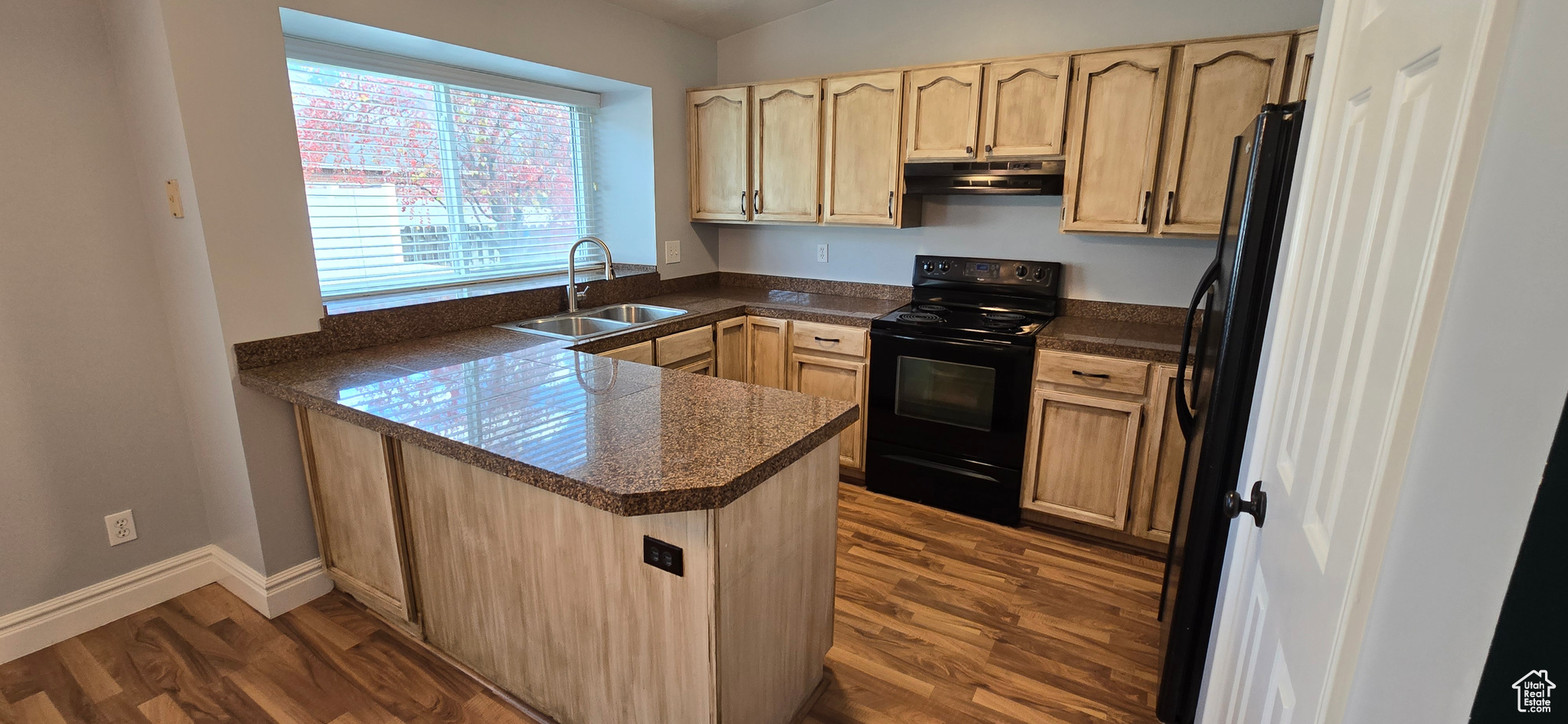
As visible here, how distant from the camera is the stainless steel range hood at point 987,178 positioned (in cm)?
281

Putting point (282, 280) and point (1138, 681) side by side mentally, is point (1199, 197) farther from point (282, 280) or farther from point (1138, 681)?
point (282, 280)

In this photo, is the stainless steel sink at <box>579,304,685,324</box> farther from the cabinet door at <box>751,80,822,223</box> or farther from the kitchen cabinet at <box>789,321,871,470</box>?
the cabinet door at <box>751,80,822,223</box>

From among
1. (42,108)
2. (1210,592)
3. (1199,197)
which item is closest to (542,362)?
(42,108)

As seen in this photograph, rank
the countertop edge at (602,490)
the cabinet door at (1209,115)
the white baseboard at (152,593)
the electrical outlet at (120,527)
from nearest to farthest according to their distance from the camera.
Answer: the countertop edge at (602,490)
the white baseboard at (152,593)
the electrical outlet at (120,527)
the cabinet door at (1209,115)

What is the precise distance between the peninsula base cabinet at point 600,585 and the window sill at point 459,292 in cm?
68

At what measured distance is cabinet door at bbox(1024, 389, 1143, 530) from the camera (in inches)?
105

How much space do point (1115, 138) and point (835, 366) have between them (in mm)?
1550

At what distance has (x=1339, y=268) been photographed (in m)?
0.88

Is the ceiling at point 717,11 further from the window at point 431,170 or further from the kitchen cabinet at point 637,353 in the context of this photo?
the kitchen cabinet at point 637,353

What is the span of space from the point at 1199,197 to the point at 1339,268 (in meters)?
1.95

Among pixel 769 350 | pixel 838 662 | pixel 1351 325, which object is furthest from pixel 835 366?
pixel 1351 325

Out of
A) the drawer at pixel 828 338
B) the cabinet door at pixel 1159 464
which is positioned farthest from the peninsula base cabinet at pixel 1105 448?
the drawer at pixel 828 338

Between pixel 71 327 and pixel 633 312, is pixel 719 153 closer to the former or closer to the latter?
pixel 633 312

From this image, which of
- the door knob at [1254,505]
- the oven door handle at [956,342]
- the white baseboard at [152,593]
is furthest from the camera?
the oven door handle at [956,342]
